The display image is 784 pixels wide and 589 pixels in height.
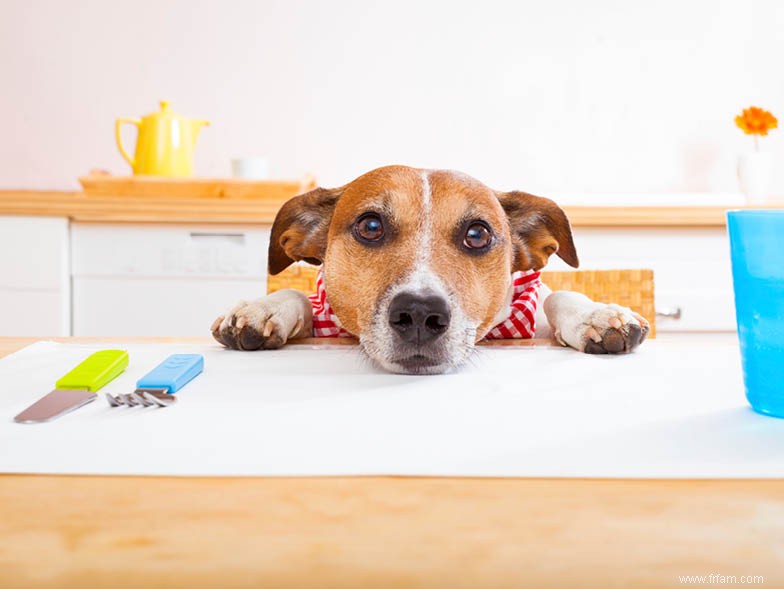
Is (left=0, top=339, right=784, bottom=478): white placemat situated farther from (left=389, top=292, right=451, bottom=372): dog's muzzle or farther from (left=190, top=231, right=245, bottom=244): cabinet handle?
(left=190, top=231, right=245, bottom=244): cabinet handle

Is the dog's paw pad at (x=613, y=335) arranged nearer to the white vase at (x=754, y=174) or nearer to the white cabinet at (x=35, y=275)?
the white cabinet at (x=35, y=275)

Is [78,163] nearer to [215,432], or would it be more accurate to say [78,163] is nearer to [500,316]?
[500,316]

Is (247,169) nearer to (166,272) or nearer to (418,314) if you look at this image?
(166,272)

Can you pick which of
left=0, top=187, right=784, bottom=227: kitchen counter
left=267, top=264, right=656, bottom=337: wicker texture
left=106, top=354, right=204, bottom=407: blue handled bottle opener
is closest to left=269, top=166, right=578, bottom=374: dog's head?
left=106, top=354, right=204, bottom=407: blue handled bottle opener

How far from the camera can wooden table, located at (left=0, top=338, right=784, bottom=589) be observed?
34 centimetres

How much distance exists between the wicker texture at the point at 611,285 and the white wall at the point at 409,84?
60.8 inches

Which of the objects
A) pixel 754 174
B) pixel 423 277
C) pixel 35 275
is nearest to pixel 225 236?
pixel 35 275

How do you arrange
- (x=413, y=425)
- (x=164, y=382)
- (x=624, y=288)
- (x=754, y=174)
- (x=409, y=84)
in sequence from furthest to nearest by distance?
(x=409, y=84) < (x=754, y=174) < (x=624, y=288) < (x=164, y=382) < (x=413, y=425)

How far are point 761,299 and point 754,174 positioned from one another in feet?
8.21

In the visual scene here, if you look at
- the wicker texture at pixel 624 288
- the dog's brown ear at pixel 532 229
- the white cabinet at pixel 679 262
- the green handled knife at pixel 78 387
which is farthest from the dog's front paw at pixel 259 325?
the white cabinet at pixel 679 262

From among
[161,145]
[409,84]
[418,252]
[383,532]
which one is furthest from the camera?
[409,84]

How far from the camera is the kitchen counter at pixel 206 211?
2336 millimetres

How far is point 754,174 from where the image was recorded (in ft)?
9.30

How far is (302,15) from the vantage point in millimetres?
3074
